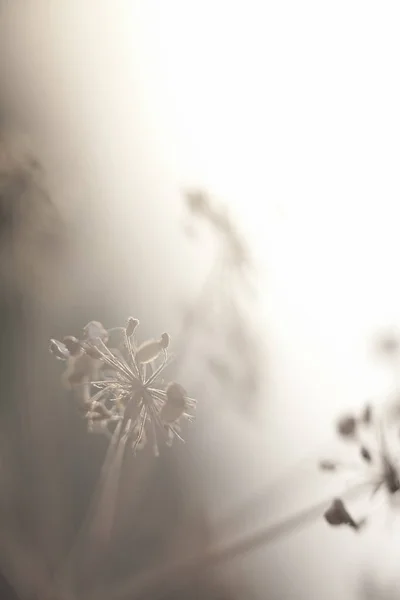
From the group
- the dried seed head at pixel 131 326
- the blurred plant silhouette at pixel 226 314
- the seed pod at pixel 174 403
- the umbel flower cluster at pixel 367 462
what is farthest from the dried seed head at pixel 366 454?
the dried seed head at pixel 131 326

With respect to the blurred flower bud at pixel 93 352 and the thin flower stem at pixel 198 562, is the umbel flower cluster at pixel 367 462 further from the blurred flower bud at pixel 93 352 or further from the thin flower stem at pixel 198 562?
the blurred flower bud at pixel 93 352

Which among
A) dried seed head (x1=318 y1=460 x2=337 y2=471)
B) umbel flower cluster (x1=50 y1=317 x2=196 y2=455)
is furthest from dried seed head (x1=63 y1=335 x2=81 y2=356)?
dried seed head (x1=318 y1=460 x2=337 y2=471)

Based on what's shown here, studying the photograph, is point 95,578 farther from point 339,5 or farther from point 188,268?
point 339,5

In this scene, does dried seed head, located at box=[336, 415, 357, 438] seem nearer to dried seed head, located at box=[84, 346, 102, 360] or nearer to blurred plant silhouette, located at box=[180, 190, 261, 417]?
blurred plant silhouette, located at box=[180, 190, 261, 417]

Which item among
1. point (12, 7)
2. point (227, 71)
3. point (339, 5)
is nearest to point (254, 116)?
point (227, 71)

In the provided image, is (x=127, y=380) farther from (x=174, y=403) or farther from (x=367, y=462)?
(x=367, y=462)

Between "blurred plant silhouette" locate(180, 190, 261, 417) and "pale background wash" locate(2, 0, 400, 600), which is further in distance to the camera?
"blurred plant silhouette" locate(180, 190, 261, 417)
